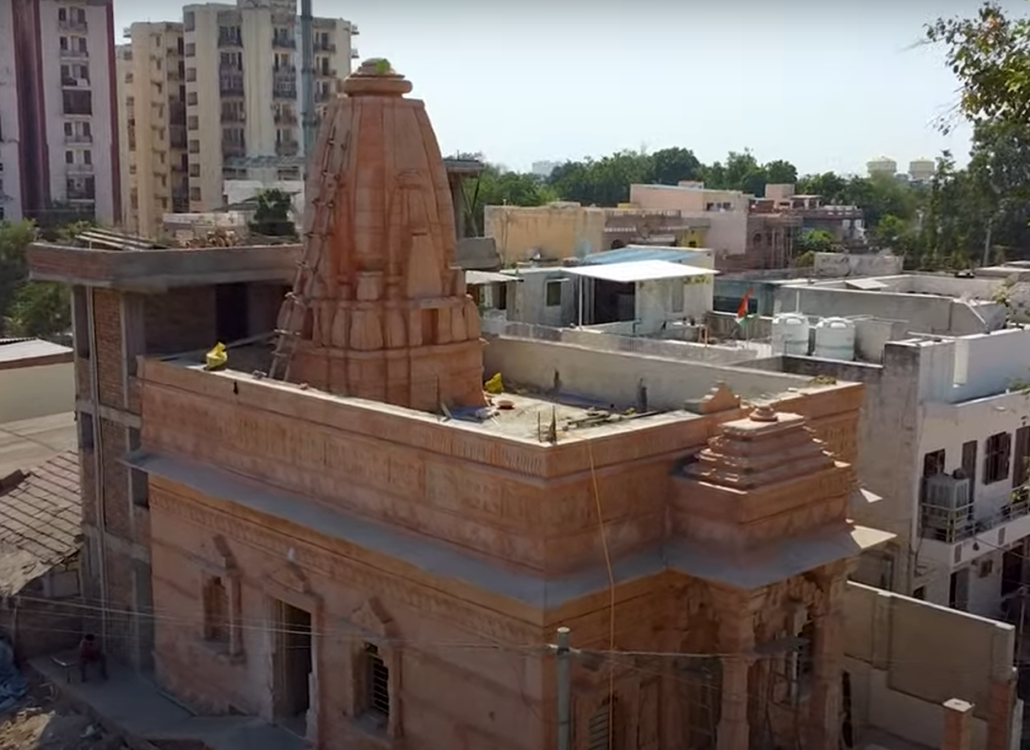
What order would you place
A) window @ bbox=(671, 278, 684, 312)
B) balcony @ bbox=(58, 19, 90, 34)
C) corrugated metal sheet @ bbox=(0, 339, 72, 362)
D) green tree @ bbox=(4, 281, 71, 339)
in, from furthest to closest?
1. balcony @ bbox=(58, 19, 90, 34)
2. green tree @ bbox=(4, 281, 71, 339)
3. corrugated metal sheet @ bbox=(0, 339, 72, 362)
4. window @ bbox=(671, 278, 684, 312)

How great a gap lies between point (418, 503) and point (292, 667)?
425 cm

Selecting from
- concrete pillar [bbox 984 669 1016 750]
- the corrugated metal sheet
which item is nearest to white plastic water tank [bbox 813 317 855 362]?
concrete pillar [bbox 984 669 1016 750]

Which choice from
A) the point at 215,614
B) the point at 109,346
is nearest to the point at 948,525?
the point at 215,614

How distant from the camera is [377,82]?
1738 cm

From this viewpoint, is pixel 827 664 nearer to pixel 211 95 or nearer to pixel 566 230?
pixel 566 230

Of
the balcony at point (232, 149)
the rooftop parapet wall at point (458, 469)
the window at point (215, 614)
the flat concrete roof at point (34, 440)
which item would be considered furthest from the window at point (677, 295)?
the balcony at point (232, 149)

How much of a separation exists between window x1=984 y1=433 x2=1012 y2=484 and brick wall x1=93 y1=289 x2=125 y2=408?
52.8 ft

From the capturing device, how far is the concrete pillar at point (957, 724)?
13.3 meters

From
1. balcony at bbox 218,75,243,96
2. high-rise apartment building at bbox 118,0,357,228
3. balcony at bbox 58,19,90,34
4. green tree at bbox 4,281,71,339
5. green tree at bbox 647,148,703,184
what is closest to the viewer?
green tree at bbox 4,281,71,339

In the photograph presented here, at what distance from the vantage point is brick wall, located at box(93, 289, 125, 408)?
19.8 metres

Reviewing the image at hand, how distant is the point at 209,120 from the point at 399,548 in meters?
55.4

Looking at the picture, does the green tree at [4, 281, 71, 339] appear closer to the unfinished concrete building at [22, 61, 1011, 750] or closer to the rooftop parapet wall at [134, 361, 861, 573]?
the unfinished concrete building at [22, 61, 1011, 750]

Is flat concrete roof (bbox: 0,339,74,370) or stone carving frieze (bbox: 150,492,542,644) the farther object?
flat concrete roof (bbox: 0,339,74,370)

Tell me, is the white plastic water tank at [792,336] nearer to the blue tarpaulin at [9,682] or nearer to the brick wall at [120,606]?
the brick wall at [120,606]
